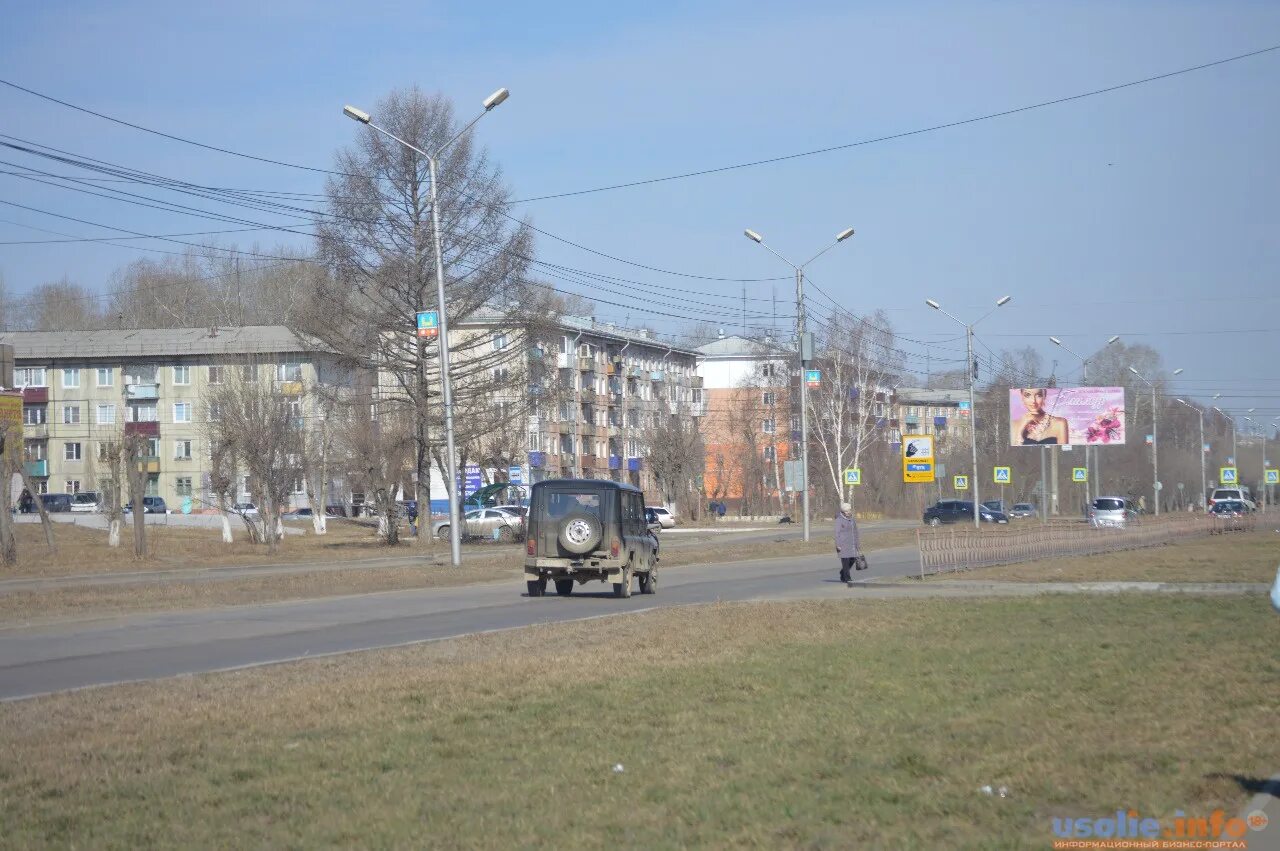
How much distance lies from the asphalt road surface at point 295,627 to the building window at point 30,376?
75364 millimetres

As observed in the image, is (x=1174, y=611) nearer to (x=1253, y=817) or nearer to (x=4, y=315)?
(x=1253, y=817)

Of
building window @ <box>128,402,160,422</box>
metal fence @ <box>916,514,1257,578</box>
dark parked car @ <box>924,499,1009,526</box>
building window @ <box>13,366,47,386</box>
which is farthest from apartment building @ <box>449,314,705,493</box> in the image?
metal fence @ <box>916,514,1257,578</box>

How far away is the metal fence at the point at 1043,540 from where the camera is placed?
1214 inches

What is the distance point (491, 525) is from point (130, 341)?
47620 millimetres

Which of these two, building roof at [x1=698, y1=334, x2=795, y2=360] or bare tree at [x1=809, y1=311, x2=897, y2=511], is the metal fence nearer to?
bare tree at [x1=809, y1=311, x2=897, y2=511]

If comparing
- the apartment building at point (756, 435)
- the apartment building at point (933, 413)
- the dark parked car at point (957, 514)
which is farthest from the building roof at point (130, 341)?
the apartment building at point (933, 413)

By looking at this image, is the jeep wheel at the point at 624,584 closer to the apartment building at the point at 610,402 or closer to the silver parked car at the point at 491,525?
the silver parked car at the point at 491,525

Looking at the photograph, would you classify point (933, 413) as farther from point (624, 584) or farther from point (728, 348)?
point (624, 584)

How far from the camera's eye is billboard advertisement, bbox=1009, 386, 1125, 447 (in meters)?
66.7

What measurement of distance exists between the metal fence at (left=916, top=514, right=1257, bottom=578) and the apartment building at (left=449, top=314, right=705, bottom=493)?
4376 cm

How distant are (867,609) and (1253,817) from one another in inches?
546

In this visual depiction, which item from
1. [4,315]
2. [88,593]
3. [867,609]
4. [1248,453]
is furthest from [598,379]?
[867,609]

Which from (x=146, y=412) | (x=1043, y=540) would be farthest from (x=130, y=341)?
(x=1043, y=540)

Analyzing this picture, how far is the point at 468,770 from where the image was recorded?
8.41m
